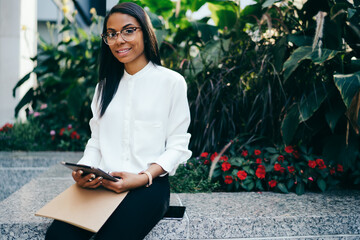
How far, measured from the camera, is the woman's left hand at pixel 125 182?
149cm

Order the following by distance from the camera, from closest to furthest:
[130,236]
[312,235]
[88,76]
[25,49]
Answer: [130,236] < [312,235] < [88,76] < [25,49]

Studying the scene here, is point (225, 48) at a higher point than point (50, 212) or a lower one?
higher

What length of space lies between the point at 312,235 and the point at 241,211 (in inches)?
16.4

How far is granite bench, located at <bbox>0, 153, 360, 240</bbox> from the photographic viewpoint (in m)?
1.77

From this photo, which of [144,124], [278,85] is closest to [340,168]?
[278,85]

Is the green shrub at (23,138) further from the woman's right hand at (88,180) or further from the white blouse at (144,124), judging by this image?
the woman's right hand at (88,180)

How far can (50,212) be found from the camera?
4.88 feet

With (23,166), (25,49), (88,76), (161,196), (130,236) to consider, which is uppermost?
(25,49)

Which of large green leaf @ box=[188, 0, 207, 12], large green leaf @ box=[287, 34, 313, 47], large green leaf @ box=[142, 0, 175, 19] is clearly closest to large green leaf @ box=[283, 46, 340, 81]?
large green leaf @ box=[287, 34, 313, 47]

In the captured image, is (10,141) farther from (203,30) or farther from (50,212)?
(50,212)

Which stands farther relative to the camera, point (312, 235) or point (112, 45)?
point (312, 235)

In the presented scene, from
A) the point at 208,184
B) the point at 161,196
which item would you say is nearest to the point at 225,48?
the point at 208,184

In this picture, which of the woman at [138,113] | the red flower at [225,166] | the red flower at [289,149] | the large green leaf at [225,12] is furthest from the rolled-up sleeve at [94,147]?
the large green leaf at [225,12]

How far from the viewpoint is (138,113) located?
174cm
